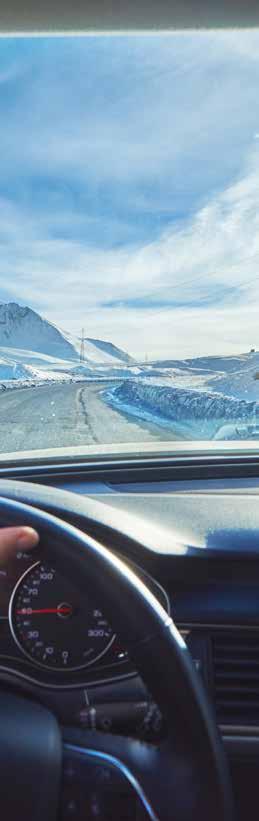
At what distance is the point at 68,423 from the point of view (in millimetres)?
3832

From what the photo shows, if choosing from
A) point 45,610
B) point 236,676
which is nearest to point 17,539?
point 45,610

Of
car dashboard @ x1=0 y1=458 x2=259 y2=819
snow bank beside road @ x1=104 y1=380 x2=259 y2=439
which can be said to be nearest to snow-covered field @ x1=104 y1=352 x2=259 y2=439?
snow bank beside road @ x1=104 y1=380 x2=259 y2=439

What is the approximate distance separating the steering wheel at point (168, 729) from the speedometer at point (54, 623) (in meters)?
0.50

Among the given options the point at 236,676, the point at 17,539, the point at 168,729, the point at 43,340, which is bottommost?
the point at 236,676

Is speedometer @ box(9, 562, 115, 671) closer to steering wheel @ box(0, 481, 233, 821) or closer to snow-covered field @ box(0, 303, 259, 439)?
steering wheel @ box(0, 481, 233, 821)

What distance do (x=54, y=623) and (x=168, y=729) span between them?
64cm

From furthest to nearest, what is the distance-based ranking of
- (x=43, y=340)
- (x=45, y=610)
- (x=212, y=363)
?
(x=43, y=340)
(x=212, y=363)
(x=45, y=610)

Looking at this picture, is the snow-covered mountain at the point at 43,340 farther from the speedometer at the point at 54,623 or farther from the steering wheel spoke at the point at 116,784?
the steering wheel spoke at the point at 116,784

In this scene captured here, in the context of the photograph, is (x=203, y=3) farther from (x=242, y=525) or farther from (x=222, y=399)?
(x=242, y=525)

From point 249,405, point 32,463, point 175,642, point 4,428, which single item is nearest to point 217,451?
point 249,405

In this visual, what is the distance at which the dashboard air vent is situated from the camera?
2238mm

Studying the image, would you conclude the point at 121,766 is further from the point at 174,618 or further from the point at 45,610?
the point at 174,618

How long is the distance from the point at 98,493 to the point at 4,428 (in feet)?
2.87

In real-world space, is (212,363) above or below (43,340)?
below
